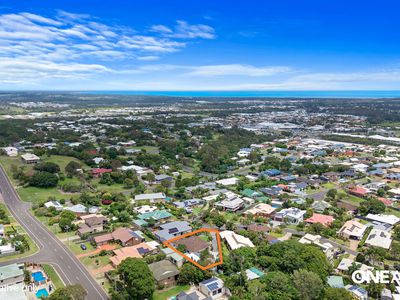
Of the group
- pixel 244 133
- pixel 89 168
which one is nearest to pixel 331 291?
pixel 89 168

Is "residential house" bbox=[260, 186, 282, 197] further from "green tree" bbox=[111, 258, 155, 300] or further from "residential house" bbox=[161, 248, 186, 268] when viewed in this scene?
"green tree" bbox=[111, 258, 155, 300]

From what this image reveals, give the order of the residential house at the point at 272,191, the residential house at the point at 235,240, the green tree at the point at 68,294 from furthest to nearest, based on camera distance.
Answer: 1. the residential house at the point at 272,191
2. the residential house at the point at 235,240
3. the green tree at the point at 68,294

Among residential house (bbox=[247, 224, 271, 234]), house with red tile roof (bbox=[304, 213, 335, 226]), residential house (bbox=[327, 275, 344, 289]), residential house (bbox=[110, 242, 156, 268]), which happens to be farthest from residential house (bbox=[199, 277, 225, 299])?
house with red tile roof (bbox=[304, 213, 335, 226])

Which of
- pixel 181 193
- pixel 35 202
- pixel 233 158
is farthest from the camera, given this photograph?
pixel 233 158

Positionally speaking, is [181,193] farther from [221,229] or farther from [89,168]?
[89,168]

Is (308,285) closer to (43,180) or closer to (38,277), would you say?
(38,277)

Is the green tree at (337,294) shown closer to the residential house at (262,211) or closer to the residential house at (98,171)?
the residential house at (262,211)

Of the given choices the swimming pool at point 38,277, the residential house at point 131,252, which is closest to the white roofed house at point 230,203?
the residential house at point 131,252
